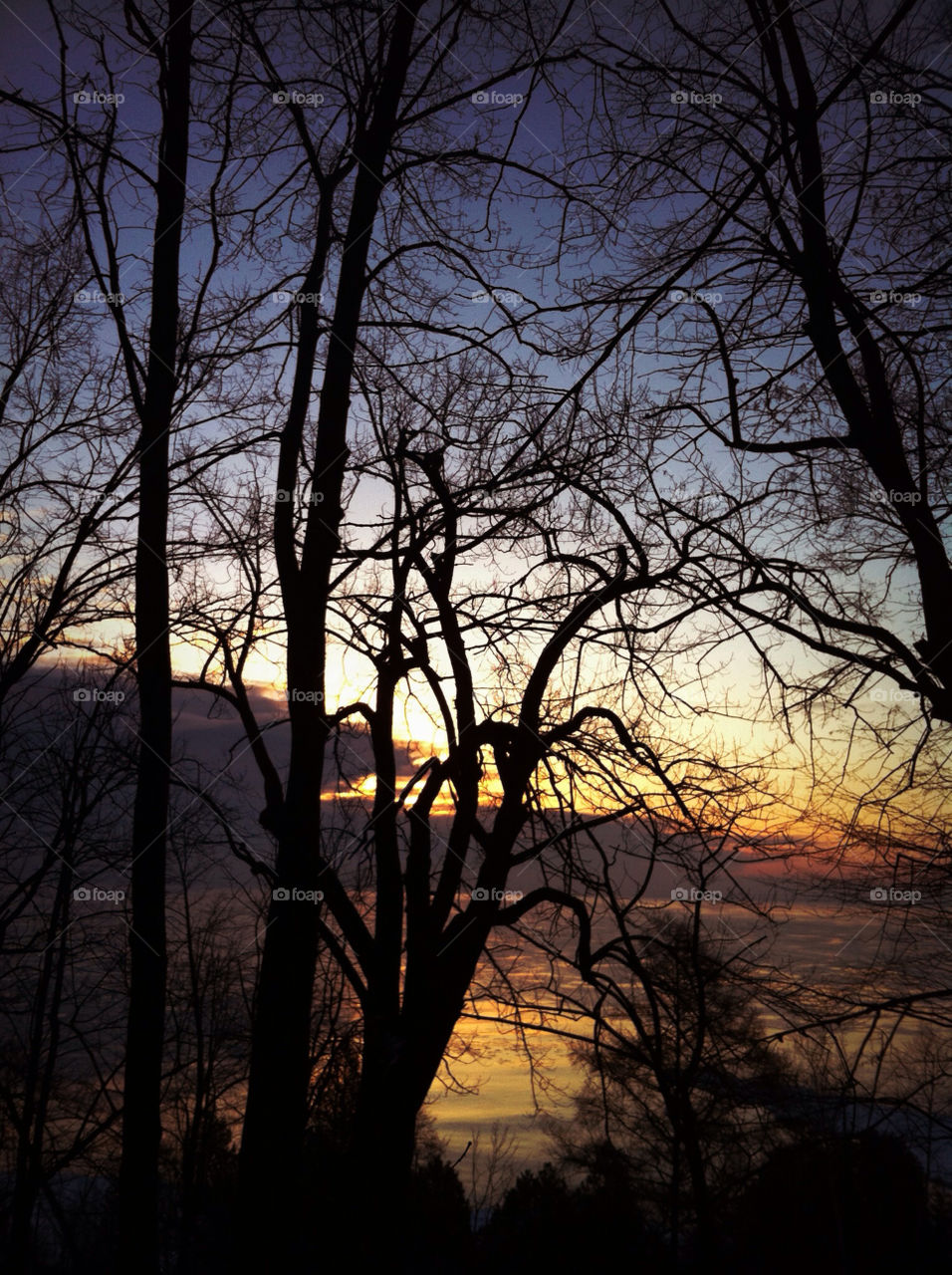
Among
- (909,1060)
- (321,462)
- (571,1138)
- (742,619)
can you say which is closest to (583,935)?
(909,1060)

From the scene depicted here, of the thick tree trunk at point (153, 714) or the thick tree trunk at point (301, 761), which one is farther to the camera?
the thick tree trunk at point (153, 714)

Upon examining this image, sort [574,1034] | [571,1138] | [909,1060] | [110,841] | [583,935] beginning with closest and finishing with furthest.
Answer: [909,1060]
[574,1034]
[583,935]
[110,841]
[571,1138]

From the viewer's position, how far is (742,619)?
20.0 feet

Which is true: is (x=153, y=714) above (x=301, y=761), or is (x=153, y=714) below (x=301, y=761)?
above

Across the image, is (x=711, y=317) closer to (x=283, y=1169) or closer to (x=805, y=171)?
(x=805, y=171)

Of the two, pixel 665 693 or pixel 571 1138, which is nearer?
pixel 665 693

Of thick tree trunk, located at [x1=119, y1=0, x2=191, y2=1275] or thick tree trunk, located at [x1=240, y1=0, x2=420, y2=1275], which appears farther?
thick tree trunk, located at [x1=119, y1=0, x2=191, y2=1275]

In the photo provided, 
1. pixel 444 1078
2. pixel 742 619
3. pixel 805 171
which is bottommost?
pixel 444 1078

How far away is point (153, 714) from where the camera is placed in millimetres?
5574

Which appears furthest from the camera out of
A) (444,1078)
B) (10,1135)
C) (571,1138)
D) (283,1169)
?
(571,1138)

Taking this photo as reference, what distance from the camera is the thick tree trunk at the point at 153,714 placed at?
505 cm

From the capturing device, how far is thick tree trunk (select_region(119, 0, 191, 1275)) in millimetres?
5051

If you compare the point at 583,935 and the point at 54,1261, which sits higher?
the point at 583,935

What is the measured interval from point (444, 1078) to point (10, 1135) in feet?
36.1
